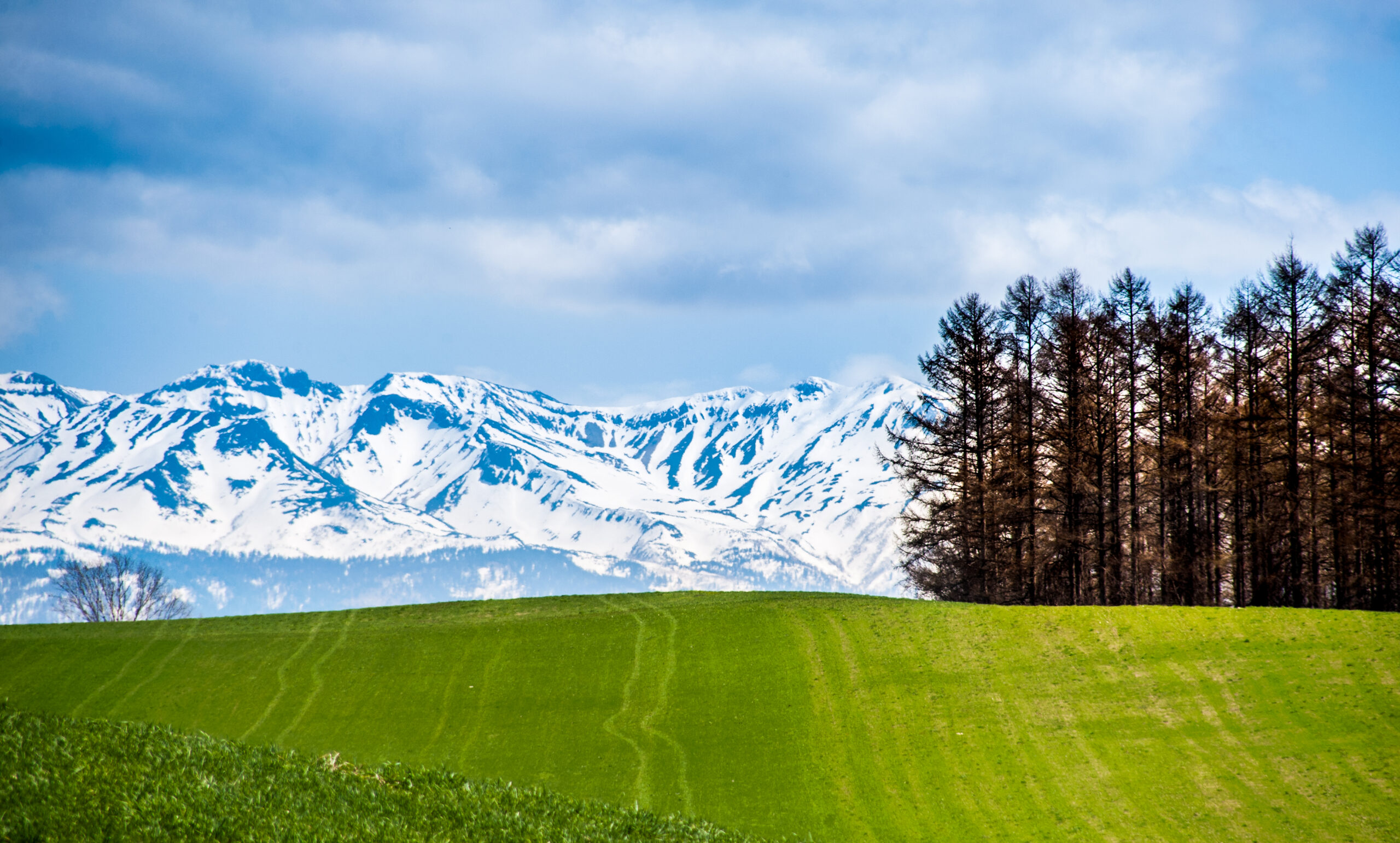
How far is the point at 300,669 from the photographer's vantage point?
118ft

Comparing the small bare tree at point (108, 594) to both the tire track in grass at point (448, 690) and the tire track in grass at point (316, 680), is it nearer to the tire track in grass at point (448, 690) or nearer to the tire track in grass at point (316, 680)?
the tire track in grass at point (316, 680)

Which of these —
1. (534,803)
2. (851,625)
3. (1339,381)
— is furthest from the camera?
(1339,381)

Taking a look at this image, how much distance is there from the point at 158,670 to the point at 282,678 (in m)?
5.46

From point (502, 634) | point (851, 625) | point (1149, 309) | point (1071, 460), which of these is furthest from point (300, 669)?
point (1149, 309)

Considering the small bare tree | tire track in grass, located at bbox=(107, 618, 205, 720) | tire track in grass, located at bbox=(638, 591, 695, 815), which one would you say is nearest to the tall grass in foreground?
tire track in grass, located at bbox=(638, 591, 695, 815)

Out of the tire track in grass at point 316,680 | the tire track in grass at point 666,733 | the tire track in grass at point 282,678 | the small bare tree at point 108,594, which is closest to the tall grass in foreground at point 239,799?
the tire track in grass at point 666,733

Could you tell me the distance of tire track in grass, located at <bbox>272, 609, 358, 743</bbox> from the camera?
30922 mm

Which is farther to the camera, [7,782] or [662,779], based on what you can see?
[662,779]

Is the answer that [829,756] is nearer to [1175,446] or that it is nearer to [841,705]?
[841,705]

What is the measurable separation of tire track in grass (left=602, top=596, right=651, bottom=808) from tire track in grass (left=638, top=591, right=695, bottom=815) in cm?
82

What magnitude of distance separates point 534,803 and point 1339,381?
42.8m

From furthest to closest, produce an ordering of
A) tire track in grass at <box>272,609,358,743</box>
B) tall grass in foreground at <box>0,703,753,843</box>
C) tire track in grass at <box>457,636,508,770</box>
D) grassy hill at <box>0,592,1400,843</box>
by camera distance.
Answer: tire track in grass at <box>272,609,358,743</box> → tire track in grass at <box>457,636,508,770</box> → grassy hill at <box>0,592,1400,843</box> → tall grass in foreground at <box>0,703,753,843</box>

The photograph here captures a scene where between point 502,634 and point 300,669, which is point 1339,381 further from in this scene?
point 300,669

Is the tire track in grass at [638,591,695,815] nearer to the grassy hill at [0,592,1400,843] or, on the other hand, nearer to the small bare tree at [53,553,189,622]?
the grassy hill at [0,592,1400,843]
